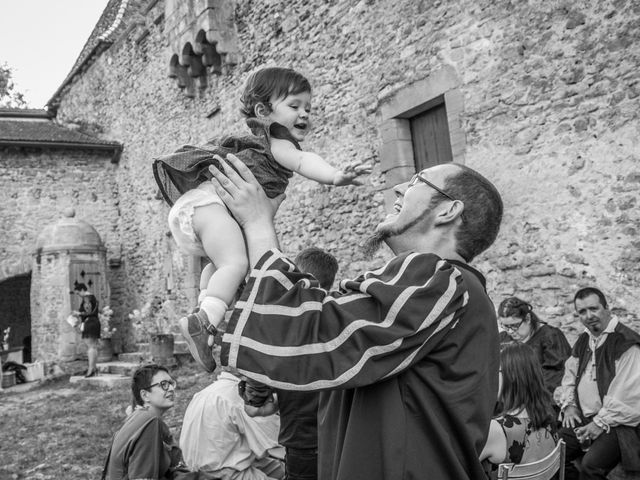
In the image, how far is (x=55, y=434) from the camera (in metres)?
7.43

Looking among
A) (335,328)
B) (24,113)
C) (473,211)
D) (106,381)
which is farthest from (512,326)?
(24,113)

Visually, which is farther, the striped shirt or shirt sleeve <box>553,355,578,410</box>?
shirt sleeve <box>553,355,578,410</box>

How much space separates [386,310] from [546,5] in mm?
5107

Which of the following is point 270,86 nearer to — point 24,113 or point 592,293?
point 592,293

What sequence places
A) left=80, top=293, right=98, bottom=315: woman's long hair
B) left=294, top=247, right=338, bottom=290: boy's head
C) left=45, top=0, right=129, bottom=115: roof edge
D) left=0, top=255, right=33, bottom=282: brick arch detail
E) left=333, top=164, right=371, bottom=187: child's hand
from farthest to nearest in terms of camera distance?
left=45, top=0, right=129, bottom=115: roof edge → left=0, top=255, right=33, bottom=282: brick arch detail → left=80, top=293, right=98, bottom=315: woman's long hair → left=294, top=247, right=338, bottom=290: boy's head → left=333, top=164, right=371, bottom=187: child's hand

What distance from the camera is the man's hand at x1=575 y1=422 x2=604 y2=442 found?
4078 mm

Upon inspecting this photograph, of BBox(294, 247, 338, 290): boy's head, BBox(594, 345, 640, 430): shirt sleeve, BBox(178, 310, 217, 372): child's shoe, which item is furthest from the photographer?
BBox(594, 345, 640, 430): shirt sleeve

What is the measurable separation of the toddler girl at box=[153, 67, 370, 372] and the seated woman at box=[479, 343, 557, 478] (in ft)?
5.70

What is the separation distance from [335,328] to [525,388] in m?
2.10

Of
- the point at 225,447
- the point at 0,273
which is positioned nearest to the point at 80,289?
the point at 0,273

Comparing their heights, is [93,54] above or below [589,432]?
above

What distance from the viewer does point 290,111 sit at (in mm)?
2086

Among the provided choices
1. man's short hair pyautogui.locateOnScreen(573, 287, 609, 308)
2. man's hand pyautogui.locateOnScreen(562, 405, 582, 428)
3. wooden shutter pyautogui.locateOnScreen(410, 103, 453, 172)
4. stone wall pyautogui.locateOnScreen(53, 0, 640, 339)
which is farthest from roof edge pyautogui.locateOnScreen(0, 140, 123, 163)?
man's hand pyautogui.locateOnScreen(562, 405, 582, 428)

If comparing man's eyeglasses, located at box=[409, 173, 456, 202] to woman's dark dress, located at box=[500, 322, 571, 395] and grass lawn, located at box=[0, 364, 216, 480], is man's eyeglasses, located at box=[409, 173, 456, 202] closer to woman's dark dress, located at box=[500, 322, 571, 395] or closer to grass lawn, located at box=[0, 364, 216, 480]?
woman's dark dress, located at box=[500, 322, 571, 395]
